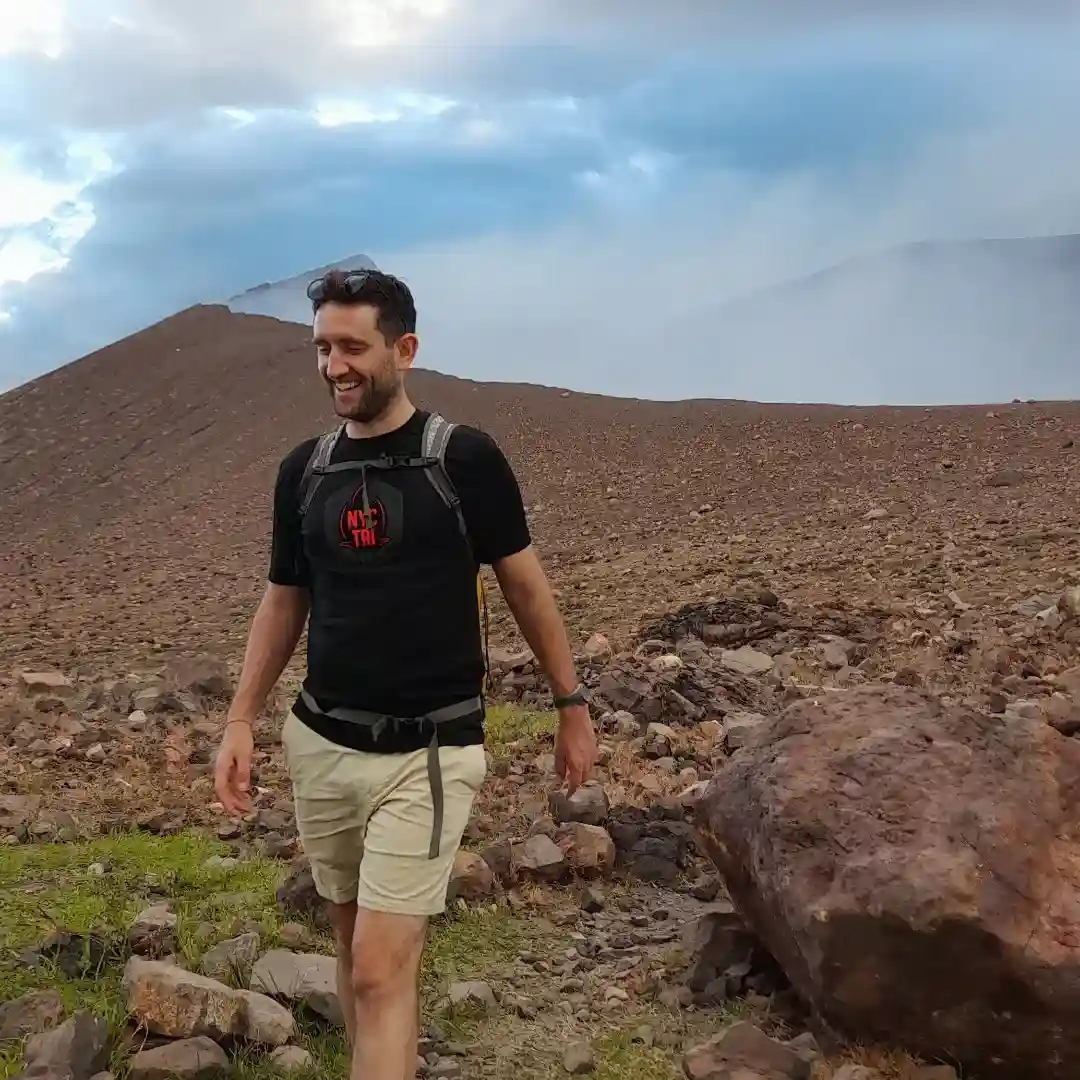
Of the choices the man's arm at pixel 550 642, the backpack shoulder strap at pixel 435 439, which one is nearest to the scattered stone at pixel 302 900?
the man's arm at pixel 550 642

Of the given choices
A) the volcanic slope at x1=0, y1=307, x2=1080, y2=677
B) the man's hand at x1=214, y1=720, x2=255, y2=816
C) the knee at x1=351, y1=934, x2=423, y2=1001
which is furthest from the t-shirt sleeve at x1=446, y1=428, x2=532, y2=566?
the volcanic slope at x1=0, y1=307, x2=1080, y2=677

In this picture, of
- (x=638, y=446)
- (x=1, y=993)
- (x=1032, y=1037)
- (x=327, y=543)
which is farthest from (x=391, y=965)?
(x=638, y=446)

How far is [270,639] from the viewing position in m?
3.03

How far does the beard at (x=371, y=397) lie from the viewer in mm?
2715

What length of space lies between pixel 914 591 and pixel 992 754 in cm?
700

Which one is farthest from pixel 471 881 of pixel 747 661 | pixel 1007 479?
pixel 1007 479

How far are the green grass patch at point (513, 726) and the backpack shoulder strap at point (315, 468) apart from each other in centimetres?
375

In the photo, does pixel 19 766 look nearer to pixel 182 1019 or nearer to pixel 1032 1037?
pixel 182 1019

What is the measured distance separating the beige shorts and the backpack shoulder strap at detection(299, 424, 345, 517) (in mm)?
518

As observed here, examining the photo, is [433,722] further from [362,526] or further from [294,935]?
[294,935]

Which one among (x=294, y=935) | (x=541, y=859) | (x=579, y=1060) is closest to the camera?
(x=579, y=1060)

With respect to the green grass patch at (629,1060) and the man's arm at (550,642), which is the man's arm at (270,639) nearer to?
the man's arm at (550,642)

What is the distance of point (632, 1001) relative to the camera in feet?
12.1

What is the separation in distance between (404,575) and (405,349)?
518 millimetres
